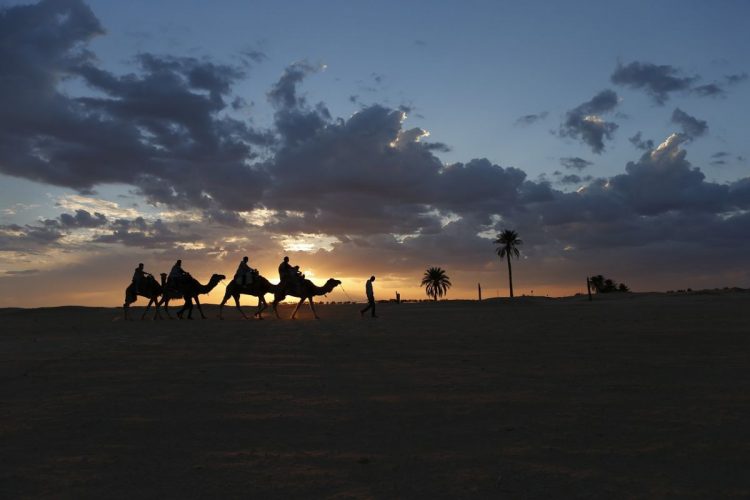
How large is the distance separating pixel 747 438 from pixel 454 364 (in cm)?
608

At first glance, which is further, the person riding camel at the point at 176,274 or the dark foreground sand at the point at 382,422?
the person riding camel at the point at 176,274

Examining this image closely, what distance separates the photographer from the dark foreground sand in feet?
18.9

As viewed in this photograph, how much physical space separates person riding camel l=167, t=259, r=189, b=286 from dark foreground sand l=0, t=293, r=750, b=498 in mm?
14903

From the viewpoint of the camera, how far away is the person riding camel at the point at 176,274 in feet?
100

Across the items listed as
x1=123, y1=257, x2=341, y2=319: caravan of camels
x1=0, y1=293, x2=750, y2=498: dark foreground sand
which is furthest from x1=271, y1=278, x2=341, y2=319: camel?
x1=0, y1=293, x2=750, y2=498: dark foreground sand

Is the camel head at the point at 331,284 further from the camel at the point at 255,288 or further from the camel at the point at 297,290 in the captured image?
the camel at the point at 255,288

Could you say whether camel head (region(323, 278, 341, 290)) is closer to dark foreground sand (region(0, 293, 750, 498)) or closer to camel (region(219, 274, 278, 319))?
camel (region(219, 274, 278, 319))

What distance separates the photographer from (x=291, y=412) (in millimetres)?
8531

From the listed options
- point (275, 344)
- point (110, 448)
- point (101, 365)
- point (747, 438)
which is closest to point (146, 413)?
point (110, 448)

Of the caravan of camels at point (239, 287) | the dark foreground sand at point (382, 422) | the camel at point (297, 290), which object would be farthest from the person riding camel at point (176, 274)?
the dark foreground sand at point (382, 422)

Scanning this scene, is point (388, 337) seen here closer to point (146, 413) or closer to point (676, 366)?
point (676, 366)

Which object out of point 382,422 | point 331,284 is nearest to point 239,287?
point 331,284

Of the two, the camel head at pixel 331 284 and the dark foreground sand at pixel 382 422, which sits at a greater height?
the camel head at pixel 331 284

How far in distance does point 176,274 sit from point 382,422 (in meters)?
24.5
